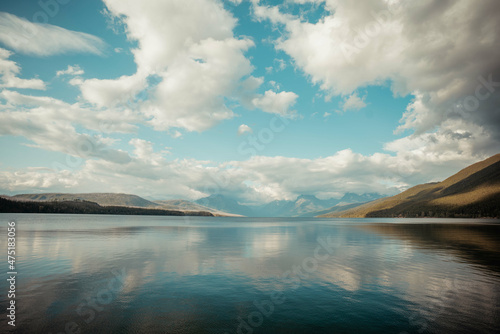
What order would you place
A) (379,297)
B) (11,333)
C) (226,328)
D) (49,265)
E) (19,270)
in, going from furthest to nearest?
(49,265) → (19,270) → (379,297) → (226,328) → (11,333)

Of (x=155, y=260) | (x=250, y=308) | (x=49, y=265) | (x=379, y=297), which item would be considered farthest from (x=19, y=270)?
(x=379, y=297)

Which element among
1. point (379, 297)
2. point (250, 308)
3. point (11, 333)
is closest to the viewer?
point (11, 333)

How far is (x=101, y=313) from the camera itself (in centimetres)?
1847

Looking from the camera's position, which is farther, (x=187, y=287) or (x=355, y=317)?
(x=187, y=287)

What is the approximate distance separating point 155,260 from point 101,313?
2182cm

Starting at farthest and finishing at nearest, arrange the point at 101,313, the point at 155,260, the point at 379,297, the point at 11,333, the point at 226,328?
the point at 155,260, the point at 379,297, the point at 101,313, the point at 226,328, the point at 11,333

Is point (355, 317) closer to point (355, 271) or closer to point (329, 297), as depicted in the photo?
point (329, 297)

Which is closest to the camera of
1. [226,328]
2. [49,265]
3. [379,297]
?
[226,328]

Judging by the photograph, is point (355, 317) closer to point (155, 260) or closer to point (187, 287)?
point (187, 287)

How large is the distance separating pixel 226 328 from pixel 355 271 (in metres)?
23.4

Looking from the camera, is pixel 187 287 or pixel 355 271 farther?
pixel 355 271

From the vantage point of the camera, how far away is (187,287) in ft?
84.1

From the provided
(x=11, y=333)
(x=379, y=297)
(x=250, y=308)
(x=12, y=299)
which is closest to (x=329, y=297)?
(x=379, y=297)

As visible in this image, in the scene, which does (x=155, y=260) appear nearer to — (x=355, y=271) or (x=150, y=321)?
(x=150, y=321)
